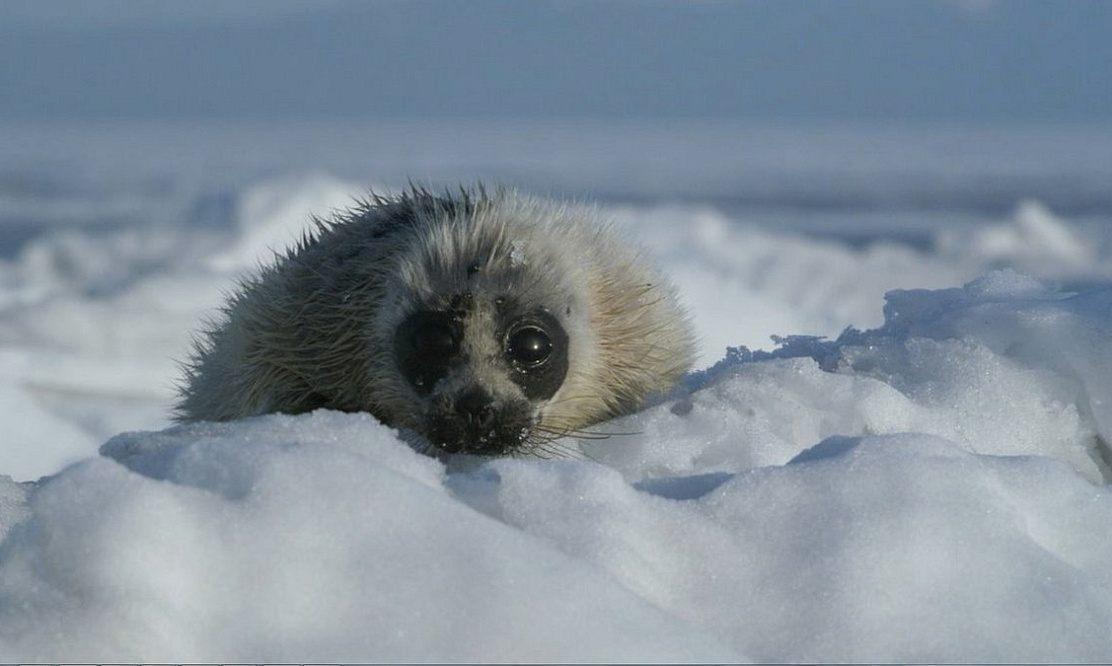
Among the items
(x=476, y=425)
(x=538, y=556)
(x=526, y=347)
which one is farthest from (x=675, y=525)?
(x=526, y=347)

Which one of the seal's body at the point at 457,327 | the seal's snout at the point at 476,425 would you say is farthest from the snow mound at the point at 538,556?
the seal's body at the point at 457,327

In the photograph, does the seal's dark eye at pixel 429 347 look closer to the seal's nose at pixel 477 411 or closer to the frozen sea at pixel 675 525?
the seal's nose at pixel 477 411

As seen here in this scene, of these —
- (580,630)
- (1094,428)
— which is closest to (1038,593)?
(580,630)

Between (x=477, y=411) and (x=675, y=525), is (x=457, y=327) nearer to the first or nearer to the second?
(x=477, y=411)

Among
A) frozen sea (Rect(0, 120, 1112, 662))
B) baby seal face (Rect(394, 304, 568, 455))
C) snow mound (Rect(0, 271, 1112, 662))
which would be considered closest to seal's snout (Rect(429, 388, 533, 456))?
baby seal face (Rect(394, 304, 568, 455))

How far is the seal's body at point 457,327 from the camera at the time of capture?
137 inches

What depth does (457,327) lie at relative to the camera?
3492mm

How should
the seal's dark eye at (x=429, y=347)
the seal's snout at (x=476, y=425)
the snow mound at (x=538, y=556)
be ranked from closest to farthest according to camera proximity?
the snow mound at (x=538, y=556) → the seal's snout at (x=476, y=425) → the seal's dark eye at (x=429, y=347)

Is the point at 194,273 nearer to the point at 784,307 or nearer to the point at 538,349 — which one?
the point at 784,307

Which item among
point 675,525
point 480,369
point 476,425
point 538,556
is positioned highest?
point 480,369

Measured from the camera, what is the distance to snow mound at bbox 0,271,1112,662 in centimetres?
208

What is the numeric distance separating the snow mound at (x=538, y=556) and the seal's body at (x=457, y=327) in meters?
0.69

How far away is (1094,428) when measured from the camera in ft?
10.6

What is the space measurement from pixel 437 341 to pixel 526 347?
0.70 ft
